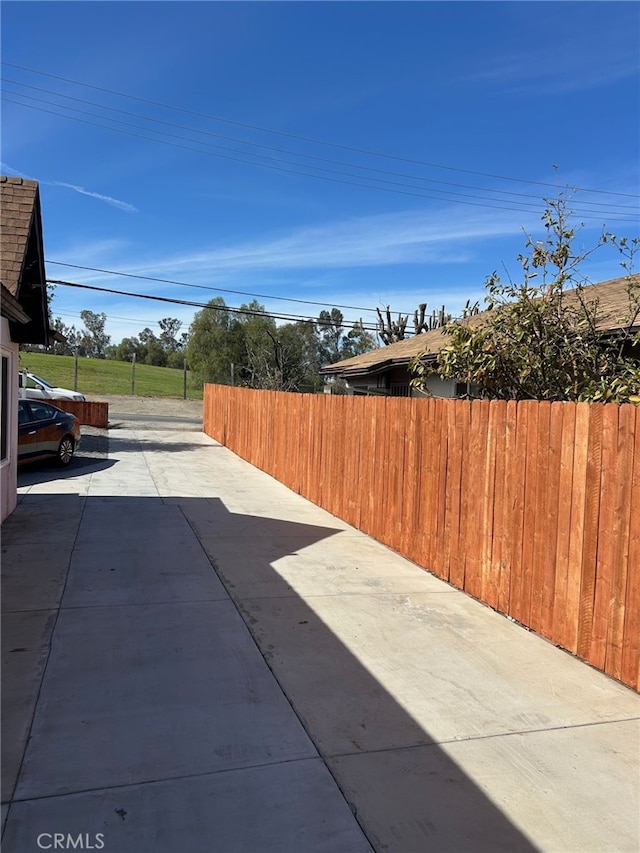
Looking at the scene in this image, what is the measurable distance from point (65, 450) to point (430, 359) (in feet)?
29.1

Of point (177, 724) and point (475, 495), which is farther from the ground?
point (475, 495)

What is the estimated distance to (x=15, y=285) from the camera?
23.7 feet

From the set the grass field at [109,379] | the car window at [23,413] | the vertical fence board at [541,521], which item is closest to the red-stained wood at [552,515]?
the vertical fence board at [541,521]

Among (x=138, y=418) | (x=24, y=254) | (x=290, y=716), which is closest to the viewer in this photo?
(x=290, y=716)

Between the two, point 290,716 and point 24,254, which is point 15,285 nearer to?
point 24,254

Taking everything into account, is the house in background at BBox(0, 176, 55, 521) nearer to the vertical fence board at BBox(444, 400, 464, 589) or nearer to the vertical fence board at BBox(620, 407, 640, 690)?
the vertical fence board at BBox(444, 400, 464, 589)

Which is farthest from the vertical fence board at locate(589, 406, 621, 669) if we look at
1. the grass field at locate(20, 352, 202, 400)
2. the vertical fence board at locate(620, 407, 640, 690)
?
the grass field at locate(20, 352, 202, 400)

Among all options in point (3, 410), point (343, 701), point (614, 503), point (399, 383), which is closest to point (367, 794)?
point (343, 701)

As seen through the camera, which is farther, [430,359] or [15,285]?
[430,359]

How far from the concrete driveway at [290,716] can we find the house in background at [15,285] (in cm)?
208

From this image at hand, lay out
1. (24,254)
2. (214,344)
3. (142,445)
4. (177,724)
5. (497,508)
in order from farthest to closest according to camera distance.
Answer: (214,344) < (142,445) < (24,254) < (497,508) < (177,724)
